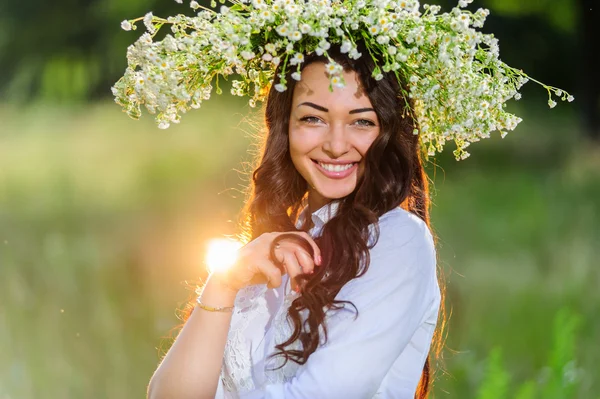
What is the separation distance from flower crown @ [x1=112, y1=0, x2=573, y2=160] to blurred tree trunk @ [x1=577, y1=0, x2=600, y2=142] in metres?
9.98

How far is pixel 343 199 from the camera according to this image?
256cm

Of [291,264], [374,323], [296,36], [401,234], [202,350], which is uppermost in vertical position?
[296,36]

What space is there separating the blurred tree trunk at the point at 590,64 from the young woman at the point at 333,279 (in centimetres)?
1008

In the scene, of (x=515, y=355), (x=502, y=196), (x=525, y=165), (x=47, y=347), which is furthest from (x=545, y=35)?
(x=47, y=347)

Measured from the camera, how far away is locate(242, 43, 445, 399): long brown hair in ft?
7.51

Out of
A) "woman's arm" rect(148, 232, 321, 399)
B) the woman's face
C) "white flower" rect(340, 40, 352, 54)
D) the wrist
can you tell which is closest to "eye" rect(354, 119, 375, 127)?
the woman's face

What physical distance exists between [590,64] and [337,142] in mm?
10628

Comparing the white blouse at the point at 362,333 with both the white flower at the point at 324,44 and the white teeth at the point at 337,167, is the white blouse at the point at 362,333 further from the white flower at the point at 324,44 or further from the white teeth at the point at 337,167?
the white flower at the point at 324,44

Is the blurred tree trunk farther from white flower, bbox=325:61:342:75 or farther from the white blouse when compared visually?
white flower, bbox=325:61:342:75

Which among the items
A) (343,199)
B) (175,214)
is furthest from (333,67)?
(175,214)

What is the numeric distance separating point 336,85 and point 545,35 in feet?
38.7

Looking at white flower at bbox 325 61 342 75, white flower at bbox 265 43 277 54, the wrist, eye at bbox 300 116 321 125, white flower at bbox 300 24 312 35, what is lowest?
the wrist

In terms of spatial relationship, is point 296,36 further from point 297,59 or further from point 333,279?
point 333,279

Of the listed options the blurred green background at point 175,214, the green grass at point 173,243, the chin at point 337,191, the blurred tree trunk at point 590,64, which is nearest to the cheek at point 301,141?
the chin at point 337,191
